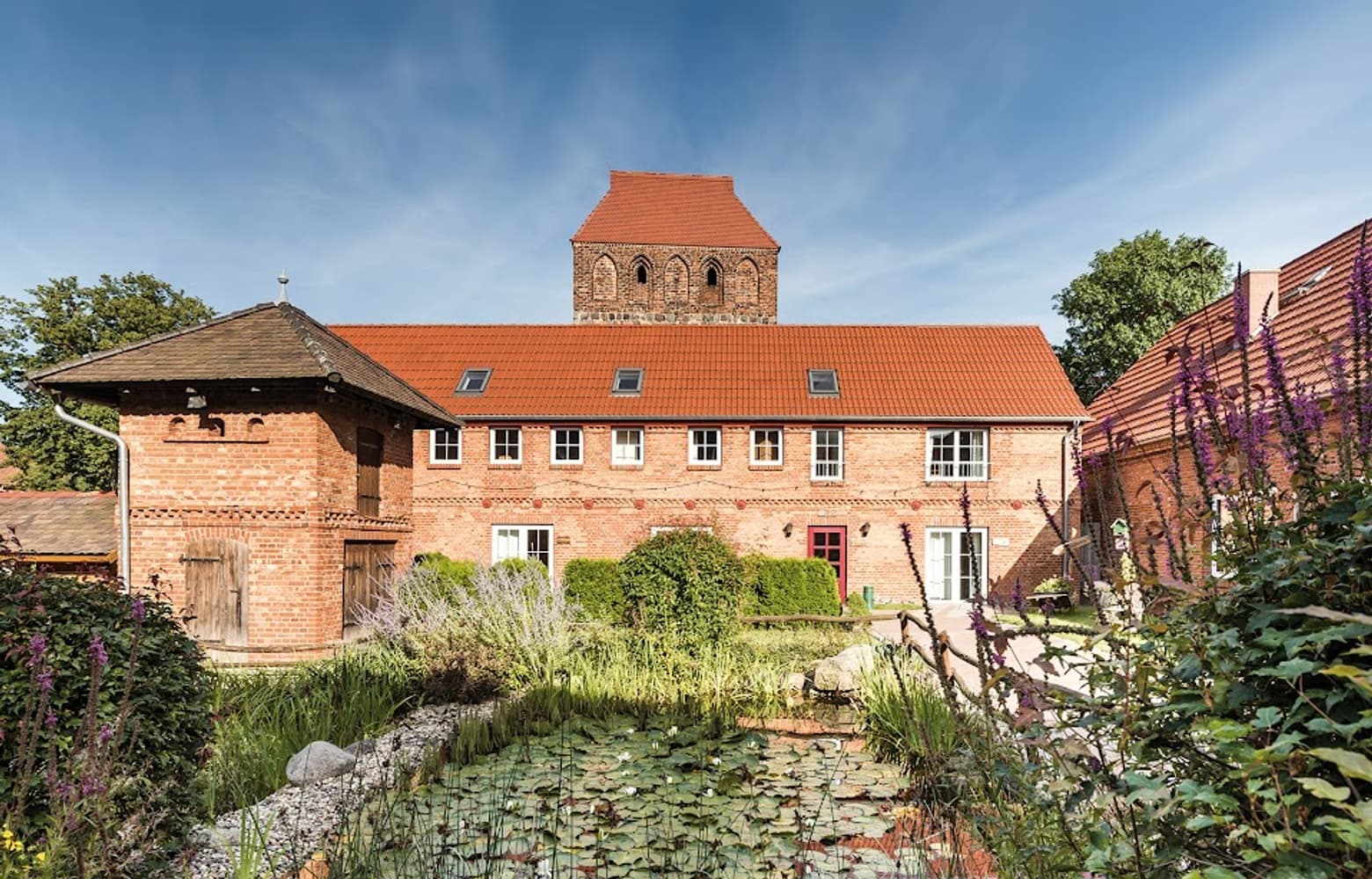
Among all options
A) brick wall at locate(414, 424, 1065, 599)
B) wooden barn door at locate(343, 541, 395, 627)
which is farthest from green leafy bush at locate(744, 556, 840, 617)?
wooden barn door at locate(343, 541, 395, 627)

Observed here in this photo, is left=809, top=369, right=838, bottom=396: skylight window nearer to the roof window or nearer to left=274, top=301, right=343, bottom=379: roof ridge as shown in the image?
Result: the roof window

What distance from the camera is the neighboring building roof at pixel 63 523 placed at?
503 inches

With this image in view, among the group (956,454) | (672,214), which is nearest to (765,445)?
(956,454)

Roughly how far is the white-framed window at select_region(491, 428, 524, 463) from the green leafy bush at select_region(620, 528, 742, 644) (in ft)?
36.0

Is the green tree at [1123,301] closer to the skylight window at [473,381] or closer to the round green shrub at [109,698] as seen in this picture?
the skylight window at [473,381]

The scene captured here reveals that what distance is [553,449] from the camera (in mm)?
20984

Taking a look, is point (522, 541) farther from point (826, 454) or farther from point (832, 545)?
point (826, 454)

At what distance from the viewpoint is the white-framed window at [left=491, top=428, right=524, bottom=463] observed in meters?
21.0

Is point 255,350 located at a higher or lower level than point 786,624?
higher

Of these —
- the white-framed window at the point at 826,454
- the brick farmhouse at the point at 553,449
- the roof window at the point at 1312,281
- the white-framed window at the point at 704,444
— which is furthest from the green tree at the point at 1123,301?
the white-framed window at the point at 704,444

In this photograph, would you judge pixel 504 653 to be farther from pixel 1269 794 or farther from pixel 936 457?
pixel 936 457

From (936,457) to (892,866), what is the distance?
17.6m

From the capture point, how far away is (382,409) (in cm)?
1400

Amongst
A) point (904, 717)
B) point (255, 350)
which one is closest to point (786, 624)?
point (904, 717)
